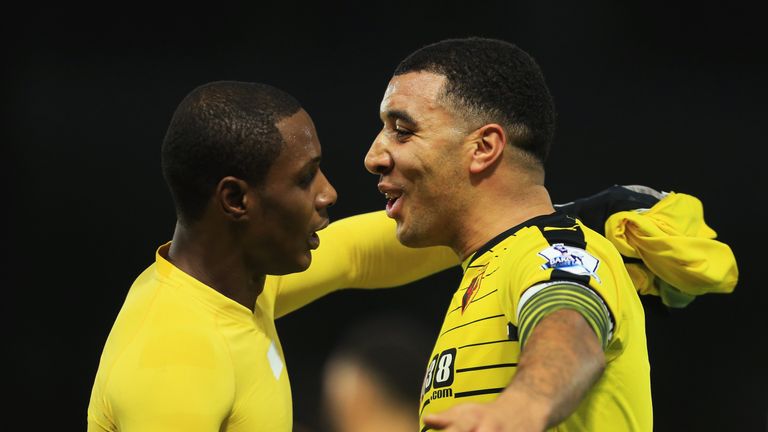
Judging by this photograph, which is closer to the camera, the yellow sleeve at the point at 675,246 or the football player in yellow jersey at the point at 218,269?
the football player in yellow jersey at the point at 218,269

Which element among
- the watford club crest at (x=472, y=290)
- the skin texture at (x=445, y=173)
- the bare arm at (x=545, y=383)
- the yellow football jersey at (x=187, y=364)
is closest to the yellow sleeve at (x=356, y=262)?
the yellow football jersey at (x=187, y=364)

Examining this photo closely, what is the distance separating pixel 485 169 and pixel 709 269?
0.48 meters

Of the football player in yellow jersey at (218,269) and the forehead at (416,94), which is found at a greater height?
the forehead at (416,94)

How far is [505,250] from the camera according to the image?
1.37 m

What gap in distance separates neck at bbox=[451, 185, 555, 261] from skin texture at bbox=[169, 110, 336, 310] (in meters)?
0.26

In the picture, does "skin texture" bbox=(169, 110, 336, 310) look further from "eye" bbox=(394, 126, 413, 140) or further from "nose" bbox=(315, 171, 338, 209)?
"eye" bbox=(394, 126, 413, 140)

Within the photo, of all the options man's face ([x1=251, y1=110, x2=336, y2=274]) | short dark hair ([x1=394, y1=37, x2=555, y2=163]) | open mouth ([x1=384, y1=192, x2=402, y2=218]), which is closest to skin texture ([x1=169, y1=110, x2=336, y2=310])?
man's face ([x1=251, y1=110, x2=336, y2=274])

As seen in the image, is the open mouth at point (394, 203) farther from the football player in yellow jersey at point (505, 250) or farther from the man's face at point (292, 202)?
the man's face at point (292, 202)

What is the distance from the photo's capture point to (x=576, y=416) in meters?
1.24

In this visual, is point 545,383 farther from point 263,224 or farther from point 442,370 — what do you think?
point 263,224

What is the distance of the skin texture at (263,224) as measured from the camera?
1.49 meters

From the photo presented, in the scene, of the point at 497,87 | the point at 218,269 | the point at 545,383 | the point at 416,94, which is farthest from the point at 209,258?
the point at 545,383

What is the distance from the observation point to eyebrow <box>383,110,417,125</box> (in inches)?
58.9

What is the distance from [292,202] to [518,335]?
0.50 metres
